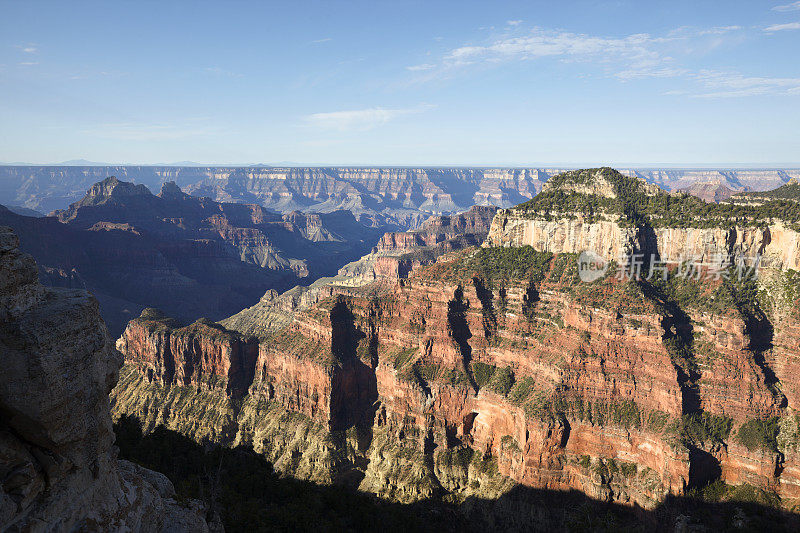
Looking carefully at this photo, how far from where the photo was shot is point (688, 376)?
7669 centimetres

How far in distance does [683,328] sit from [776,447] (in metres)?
22.2

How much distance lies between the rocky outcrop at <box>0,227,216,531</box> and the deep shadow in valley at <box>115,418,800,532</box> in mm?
27450

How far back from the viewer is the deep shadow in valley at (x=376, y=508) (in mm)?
56062

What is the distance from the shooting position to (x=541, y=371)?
86.1 meters

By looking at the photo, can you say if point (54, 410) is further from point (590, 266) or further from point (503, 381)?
point (590, 266)

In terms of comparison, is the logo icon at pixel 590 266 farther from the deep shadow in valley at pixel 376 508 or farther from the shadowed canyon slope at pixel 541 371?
the deep shadow in valley at pixel 376 508

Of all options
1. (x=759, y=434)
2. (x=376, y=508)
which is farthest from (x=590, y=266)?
(x=376, y=508)

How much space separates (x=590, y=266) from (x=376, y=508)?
65673mm

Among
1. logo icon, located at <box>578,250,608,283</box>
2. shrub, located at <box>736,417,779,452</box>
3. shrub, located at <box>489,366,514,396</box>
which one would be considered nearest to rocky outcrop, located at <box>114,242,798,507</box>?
shrub, located at <box>489,366,514,396</box>

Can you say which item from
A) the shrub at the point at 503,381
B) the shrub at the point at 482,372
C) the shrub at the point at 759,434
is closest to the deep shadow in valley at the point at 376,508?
the shrub at the point at 759,434

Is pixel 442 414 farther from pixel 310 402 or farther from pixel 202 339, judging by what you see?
pixel 202 339

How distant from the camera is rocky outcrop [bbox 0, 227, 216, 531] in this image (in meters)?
21.1

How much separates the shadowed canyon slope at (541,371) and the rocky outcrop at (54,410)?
69499mm

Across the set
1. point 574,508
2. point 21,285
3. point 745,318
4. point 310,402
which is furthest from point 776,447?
point 21,285
